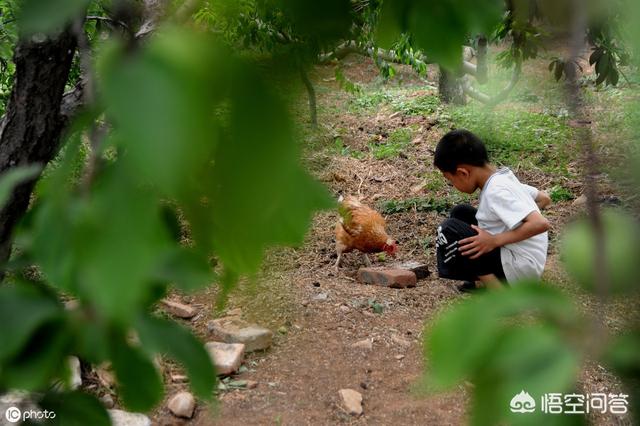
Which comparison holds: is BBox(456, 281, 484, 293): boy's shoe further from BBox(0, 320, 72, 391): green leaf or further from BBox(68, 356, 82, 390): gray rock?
BBox(0, 320, 72, 391): green leaf

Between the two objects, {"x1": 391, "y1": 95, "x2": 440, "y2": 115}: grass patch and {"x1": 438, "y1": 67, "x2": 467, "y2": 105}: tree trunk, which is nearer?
{"x1": 391, "y1": 95, "x2": 440, "y2": 115}: grass patch

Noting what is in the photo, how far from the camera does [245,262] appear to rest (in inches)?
21.4

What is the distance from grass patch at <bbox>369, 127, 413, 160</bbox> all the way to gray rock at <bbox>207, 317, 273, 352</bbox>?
130 inches

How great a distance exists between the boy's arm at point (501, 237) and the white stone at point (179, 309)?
5.00 ft

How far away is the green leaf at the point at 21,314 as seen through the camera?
20.2 inches

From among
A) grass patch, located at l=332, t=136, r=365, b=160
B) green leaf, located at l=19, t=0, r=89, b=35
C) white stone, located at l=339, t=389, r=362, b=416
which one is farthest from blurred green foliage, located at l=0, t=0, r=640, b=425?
grass patch, located at l=332, t=136, r=365, b=160

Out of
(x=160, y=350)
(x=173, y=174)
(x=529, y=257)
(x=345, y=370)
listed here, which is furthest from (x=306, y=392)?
(x=173, y=174)

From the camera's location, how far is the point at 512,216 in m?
3.46

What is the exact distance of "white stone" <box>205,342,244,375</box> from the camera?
3197mm

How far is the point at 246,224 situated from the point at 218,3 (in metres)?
0.23

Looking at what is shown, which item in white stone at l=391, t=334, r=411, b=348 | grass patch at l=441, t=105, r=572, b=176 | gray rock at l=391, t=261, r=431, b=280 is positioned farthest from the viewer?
grass patch at l=441, t=105, r=572, b=176

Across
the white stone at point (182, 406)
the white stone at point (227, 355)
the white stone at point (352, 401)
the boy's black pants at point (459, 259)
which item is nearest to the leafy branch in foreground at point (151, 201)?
the white stone at point (182, 406)

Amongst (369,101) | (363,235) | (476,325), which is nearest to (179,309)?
(363,235)

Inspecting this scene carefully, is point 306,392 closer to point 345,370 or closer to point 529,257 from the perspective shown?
point 345,370
